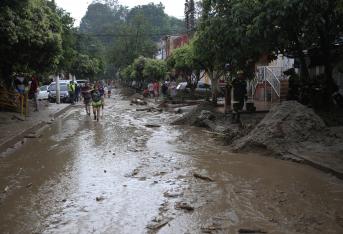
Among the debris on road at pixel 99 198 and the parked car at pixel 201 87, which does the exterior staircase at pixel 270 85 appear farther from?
the debris on road at pixel 99 198

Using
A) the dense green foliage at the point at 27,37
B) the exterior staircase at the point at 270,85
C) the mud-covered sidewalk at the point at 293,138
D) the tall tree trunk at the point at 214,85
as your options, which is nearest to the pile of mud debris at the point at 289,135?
the mud-covered sidewalk at the point at 293,138

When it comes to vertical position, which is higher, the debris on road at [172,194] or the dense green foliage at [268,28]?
the dense green foliage at [268,28]

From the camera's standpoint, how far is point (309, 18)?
14898mm

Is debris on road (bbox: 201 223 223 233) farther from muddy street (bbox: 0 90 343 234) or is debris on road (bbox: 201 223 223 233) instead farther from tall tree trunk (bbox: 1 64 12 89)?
tall tree trunk (bbox: 1 64 12 89)

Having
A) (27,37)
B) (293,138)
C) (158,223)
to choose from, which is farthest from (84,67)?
(158,223)

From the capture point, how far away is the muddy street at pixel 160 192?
6426mm

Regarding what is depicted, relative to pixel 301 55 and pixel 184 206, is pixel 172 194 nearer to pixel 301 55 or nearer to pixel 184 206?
pixel 184 206

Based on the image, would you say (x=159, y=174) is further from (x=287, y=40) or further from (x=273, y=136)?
(x=287, y=40)

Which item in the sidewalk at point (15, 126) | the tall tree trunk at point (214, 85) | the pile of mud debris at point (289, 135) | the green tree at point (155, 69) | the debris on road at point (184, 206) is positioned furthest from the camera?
the green tree at point (155, 69)

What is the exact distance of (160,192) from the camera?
8156 millimetres

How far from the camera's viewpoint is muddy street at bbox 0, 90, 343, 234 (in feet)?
21.1

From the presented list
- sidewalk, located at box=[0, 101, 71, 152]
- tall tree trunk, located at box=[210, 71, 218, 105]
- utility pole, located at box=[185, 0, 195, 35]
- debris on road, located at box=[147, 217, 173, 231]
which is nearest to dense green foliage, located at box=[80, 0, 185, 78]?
utility pole, located at box=[185, 0, 195, 35]

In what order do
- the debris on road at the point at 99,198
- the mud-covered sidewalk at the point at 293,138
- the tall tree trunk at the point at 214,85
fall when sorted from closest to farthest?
the debris on road at the point at 99,198
the mud-covered sidewalk at the point at 293,138
the tall tree trunk at the point at 214,85

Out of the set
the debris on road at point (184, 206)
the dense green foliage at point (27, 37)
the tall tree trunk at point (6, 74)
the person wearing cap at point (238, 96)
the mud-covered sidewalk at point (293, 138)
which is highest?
the dense green foliage at point (27, 37)
